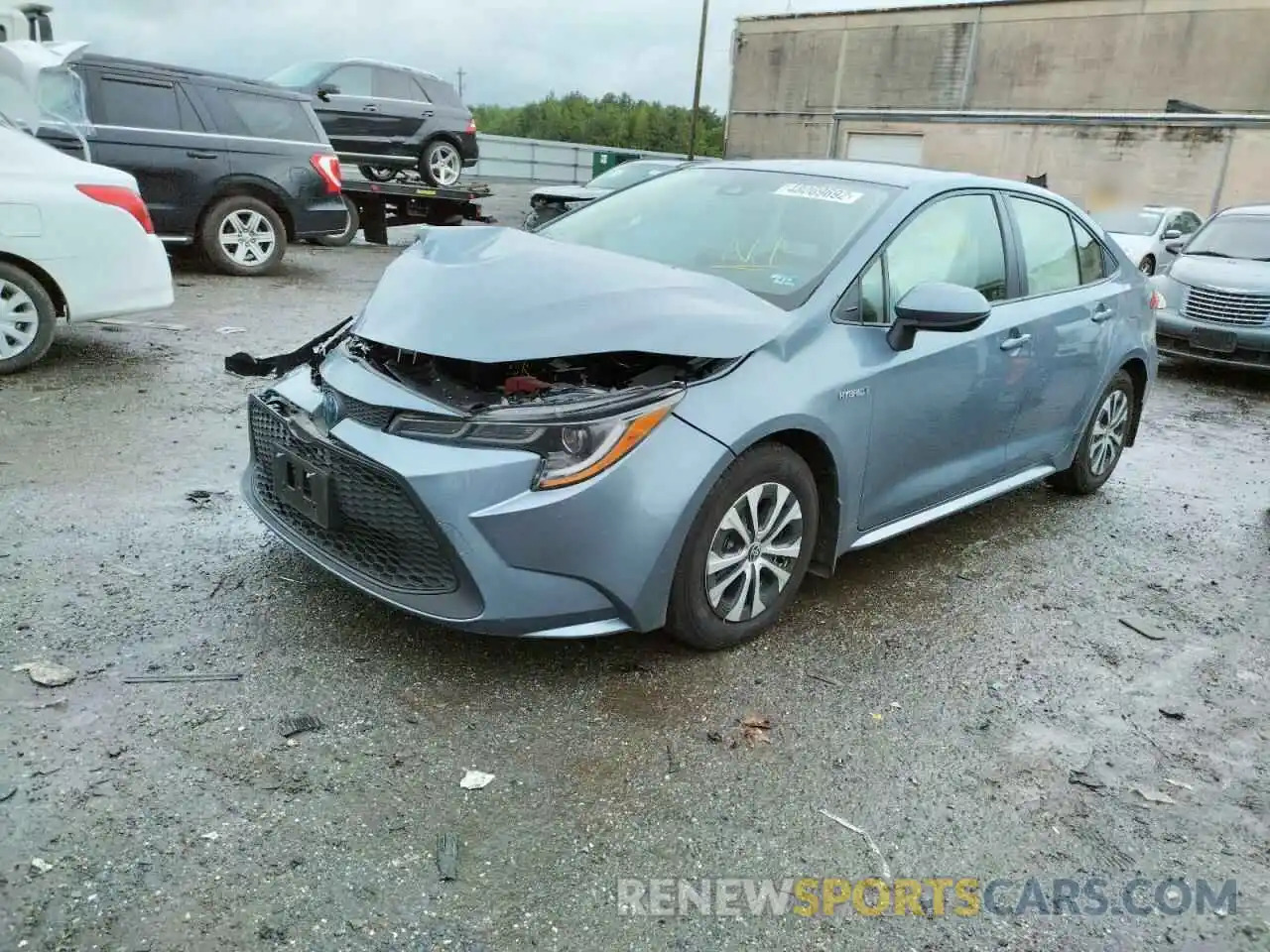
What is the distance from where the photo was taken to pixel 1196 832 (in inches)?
105

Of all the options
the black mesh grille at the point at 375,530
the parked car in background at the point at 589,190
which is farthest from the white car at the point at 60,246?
the parked car in background at the point at 589,190

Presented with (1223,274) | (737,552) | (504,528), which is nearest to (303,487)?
(504,528)

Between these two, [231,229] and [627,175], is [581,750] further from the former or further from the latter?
[627,175]

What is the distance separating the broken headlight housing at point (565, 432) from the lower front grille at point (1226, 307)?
8148 millimetres

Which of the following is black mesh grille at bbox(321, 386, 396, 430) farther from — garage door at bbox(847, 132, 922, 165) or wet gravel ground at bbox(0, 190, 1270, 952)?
garage door at bbox(847, 132, 922, 165)

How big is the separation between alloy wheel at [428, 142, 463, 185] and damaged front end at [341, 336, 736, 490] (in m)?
13.8

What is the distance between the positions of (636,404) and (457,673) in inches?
39.4

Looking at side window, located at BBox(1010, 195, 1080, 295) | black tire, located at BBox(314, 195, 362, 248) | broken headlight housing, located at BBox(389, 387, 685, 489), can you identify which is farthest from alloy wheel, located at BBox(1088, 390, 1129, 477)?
black tire, located at BBox(314, 195, 362, 248)

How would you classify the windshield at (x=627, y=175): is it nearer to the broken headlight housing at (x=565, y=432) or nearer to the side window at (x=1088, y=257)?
the side window at (x=1088, y=257)

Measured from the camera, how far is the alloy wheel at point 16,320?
5.79 m

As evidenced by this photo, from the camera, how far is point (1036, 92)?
3534 cm

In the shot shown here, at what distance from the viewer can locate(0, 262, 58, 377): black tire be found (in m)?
5.77

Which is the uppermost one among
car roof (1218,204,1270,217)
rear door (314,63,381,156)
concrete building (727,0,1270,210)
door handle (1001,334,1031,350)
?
concrete building (727,0,1270,210)

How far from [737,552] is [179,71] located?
9.03m
